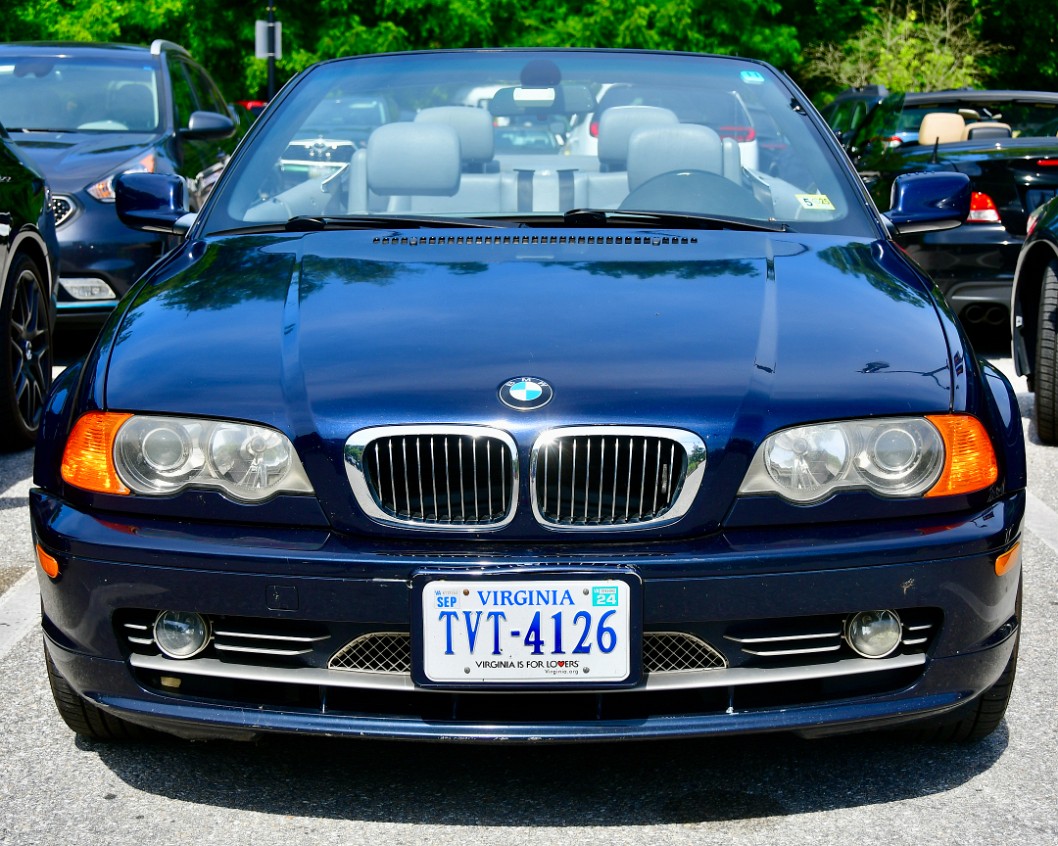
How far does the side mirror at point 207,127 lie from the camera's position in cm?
921

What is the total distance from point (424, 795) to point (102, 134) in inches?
278

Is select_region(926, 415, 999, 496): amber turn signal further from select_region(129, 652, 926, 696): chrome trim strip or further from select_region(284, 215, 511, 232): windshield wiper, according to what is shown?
select_region(284, 215, 511, 232): windshield wiper

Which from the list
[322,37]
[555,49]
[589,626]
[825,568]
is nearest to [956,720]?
[825,568]

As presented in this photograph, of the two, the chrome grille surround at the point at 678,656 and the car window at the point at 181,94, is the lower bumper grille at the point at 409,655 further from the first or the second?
the car window at the point at 181,94

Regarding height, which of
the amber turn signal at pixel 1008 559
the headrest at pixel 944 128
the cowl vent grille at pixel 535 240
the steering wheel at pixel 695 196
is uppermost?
the steering wheel at pixel 695 196


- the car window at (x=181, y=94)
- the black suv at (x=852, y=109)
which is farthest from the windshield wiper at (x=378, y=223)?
the black suv at (x=852, y=109)

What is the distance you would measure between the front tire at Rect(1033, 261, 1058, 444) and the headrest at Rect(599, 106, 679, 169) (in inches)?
96.6

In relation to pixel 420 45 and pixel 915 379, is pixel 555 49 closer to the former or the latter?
pixel 915 379

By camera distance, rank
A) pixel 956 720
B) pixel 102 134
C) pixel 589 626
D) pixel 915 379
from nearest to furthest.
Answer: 1. pixel 589 626
2. pixel 915 379
3. pixel 956 720
4. pixel 102 134

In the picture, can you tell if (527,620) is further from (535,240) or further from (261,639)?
(535,240)

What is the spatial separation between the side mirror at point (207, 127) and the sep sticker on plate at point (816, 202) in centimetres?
567

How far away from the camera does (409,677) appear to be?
288cm

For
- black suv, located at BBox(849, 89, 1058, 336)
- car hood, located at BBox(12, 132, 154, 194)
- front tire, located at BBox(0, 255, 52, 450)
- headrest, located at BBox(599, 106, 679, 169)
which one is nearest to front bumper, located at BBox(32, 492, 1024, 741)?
headrest, located at BBox(599, 106, 679, 169)

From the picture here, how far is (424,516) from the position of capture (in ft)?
9.52
